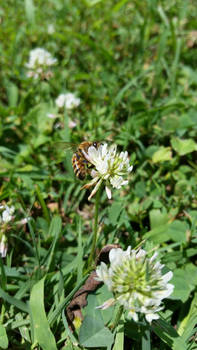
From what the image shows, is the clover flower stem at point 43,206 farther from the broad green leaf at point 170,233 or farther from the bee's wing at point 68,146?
the broad green leaf at point 170,233

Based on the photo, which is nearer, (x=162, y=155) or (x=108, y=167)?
(x=108, y=167)

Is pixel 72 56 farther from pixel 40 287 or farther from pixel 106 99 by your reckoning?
pixel 40 287

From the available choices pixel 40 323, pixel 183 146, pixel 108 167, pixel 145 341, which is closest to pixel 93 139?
pixel 183 146

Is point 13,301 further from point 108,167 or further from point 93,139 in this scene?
point 93,139

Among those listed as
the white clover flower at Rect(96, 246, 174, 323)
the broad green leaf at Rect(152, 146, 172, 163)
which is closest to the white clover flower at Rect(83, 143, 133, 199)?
the white clover flower at Rect(96, 246, 174, 323)

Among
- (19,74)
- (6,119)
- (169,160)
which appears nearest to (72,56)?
(19,74)

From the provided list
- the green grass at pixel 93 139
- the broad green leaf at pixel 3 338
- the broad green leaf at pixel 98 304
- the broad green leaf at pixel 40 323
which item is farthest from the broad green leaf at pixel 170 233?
the broad green leaf at pixel 3 338
